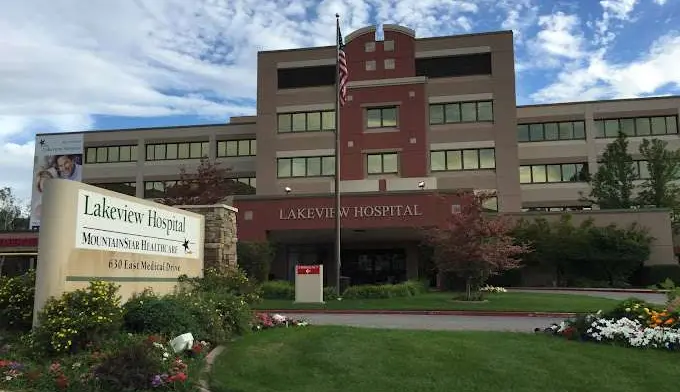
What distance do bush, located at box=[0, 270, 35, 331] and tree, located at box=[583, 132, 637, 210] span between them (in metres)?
42.7

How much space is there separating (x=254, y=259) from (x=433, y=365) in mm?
25572

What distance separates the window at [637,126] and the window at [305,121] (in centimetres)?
2308

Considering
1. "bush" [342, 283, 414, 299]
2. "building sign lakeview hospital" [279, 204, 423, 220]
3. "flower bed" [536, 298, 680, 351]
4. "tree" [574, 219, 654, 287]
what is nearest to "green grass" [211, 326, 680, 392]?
"flower bed" [536, 298, 680, 351]

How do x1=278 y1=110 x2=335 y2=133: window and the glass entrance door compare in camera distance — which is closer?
the glass entrance door

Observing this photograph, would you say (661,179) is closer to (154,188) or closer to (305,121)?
(305,121)

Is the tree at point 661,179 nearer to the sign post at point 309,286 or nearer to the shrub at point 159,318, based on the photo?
the sign post at point 309,286

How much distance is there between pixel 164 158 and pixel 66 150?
28.3 feet

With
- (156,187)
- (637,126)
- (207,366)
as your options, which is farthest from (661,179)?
(207,366)

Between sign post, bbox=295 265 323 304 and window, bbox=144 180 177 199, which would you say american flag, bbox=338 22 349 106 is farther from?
window, bbox=144 180 177 199

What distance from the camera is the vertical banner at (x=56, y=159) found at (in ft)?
189

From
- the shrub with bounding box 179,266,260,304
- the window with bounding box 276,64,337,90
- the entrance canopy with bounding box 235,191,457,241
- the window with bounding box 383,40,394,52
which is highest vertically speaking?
the window with bounding box 383,40,394,52

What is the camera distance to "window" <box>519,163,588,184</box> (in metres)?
55.3

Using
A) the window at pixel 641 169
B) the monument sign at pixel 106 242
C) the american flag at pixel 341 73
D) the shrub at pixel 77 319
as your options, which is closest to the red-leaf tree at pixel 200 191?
the american flag at pixel 341 73

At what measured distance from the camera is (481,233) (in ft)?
82.6
